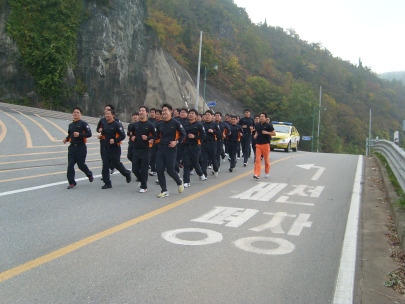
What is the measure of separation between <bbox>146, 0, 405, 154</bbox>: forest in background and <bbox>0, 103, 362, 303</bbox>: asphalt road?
1678 inches

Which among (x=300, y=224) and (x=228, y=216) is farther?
(x=228, y=216)

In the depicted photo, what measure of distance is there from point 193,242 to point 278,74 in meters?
94.9

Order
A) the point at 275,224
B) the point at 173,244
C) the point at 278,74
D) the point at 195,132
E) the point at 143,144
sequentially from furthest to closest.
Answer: the point at 278,74 < the point at 195,132 < the point at 143,144 < the point at 275,224 < the point at 173,244

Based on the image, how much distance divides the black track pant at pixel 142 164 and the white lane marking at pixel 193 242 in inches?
130

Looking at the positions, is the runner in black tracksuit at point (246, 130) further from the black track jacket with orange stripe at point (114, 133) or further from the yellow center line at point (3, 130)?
the yellow center line at point (3, 130)

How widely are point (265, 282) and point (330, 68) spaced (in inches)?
5480

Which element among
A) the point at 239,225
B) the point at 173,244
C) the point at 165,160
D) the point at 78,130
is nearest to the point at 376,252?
the point at 239,225

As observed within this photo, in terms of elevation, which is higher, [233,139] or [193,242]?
[233,139]

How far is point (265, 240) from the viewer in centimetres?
518

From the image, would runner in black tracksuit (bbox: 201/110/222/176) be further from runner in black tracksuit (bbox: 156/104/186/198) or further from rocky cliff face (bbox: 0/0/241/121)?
rocky cliff face (bbox: 0/0/241/121)

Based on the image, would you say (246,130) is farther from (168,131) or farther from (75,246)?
(75,246)

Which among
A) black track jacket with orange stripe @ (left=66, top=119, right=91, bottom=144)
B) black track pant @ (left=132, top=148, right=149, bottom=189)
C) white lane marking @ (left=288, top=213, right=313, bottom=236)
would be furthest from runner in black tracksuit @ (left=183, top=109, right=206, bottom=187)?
white lane marking @ (left=288, top=213, right=313, bottom=236)

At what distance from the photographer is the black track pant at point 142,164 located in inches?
340

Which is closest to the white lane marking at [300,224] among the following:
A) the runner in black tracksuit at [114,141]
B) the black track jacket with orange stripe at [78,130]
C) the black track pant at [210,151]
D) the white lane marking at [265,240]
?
the white lane marking at [265,240]
